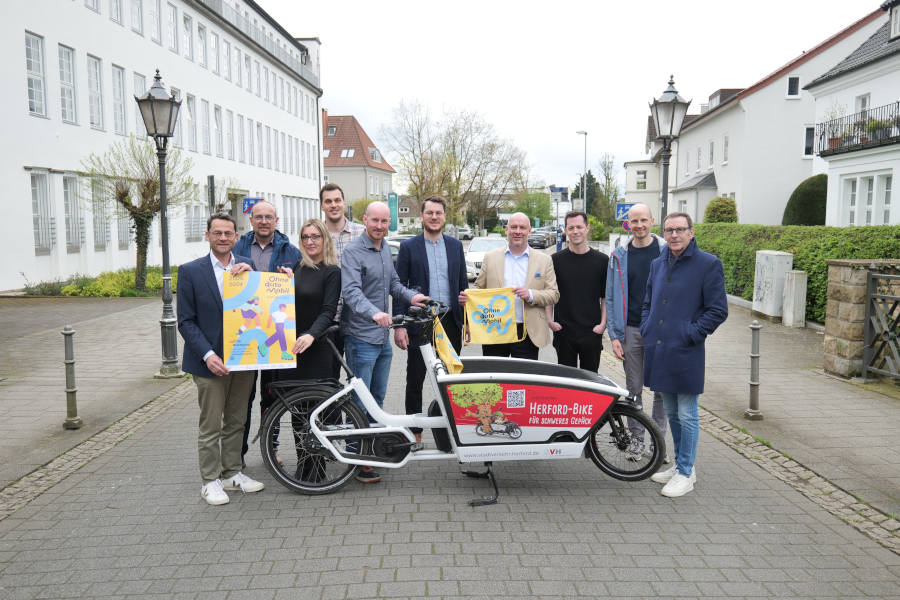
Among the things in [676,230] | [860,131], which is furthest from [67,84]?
[860,131]

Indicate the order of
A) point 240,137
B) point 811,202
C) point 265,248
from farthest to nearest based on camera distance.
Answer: point 240,137 → point 811,202 → point 265,248

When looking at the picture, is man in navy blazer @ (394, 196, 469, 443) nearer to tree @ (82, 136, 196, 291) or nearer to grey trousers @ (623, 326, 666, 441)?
grey trousers @ (623, 326, 666, 441)

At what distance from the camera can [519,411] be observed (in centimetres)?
497

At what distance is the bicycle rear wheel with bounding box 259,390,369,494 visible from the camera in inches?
203

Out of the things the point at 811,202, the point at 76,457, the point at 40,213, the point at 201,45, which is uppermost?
the point at 201,45

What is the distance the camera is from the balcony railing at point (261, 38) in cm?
3753

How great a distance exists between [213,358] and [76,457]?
2.37 m

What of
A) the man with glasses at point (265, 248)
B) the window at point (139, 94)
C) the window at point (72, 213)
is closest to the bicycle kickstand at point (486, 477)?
the man with glasses at point (265, 248)

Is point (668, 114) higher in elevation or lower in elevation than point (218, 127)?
lower

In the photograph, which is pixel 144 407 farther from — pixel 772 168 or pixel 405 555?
pixel 772 168

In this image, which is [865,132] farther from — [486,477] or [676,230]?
[486,477]

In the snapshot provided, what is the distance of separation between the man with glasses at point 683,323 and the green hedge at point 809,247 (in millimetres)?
8279

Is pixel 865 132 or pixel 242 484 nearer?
pixel 242 484

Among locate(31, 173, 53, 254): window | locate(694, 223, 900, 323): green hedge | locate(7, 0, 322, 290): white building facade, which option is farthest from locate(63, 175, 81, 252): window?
locate(694, 223, 900, 323): green hedge
